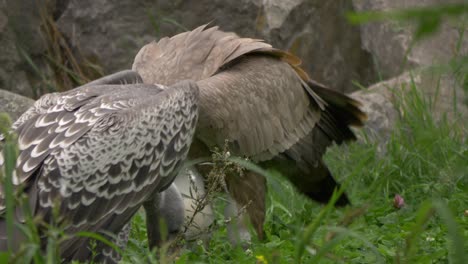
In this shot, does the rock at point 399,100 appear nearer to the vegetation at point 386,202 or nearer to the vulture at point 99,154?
the vegetation at point 386,202

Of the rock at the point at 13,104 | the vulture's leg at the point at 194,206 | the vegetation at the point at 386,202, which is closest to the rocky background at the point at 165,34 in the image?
the vegetation at the point at 386,202

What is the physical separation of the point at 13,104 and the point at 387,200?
7.00ft

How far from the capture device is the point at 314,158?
4.84 metres

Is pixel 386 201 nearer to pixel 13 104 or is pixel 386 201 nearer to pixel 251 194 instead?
pixel 251 194

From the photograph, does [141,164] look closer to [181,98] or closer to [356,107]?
[181,98]

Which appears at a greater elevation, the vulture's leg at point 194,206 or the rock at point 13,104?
the rock at point 13,104

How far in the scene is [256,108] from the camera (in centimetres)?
454

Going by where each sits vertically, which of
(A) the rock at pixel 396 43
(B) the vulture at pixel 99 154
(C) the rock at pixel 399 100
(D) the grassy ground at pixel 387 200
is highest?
(B) the vulture at pixel 99 154

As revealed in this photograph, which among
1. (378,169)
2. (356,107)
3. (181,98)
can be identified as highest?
(181,98)

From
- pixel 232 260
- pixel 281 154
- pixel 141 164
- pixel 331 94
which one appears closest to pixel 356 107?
pixel 331 94

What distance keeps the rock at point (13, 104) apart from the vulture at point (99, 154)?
4.92ft

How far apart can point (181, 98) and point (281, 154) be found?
125cm

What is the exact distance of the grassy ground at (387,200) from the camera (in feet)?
13.0

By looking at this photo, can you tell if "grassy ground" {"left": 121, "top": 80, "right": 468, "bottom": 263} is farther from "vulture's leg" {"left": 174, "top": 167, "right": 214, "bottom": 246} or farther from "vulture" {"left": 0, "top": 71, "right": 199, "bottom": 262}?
"vulture" {"left": 0, "top": 71, "right": 199, "bottom": 262}
